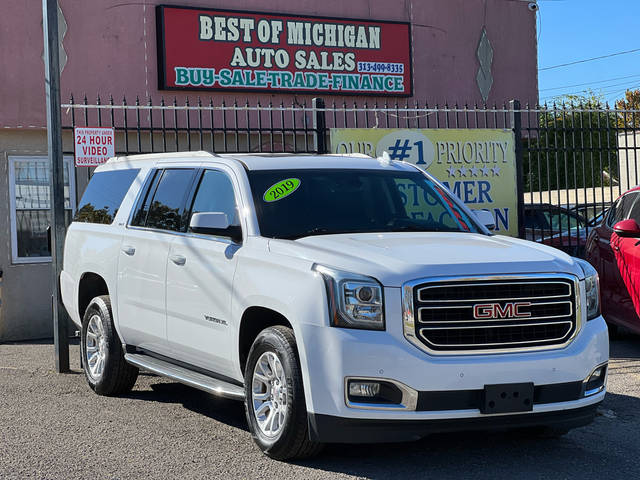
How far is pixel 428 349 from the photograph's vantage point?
5.37 m

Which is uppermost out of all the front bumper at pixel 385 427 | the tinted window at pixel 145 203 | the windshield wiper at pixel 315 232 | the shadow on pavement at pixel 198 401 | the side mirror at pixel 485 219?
the tinted window at pixel 145 203

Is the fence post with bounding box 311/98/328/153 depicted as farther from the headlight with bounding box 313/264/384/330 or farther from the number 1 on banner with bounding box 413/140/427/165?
the headlight with bounding box 313/264/384/330

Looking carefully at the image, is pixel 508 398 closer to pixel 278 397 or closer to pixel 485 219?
pixel 278 397

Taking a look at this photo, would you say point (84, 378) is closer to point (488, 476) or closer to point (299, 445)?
point (299, 445)

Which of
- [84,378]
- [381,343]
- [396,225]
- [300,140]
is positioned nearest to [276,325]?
[381,343]

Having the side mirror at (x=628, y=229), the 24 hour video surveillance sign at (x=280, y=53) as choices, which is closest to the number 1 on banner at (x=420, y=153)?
the 24 hour video surveillance sign at (x=280, y=53)

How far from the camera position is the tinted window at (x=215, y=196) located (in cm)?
675

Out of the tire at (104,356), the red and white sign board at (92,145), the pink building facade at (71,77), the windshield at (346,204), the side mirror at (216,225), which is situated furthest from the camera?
the pink building facade at (71,77)

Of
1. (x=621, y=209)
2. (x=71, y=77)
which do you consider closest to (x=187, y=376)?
(x=621, y=209)

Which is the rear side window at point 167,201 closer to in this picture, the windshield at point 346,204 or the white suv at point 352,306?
the white suv at point 352,306

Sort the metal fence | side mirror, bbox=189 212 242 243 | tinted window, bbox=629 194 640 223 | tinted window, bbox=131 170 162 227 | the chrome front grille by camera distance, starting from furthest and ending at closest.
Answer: the metal fence
tinted window, bbox=629 194 640 223
tinted window, bbox=131 170 162 227
side mirror, bbox=189 212 242 243
the chrome front grille

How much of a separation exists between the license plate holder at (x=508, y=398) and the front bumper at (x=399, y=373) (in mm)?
30

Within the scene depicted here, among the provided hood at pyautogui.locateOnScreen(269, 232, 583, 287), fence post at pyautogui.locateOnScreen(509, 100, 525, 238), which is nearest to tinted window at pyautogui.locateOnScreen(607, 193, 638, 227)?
fence post at pyautogui.locateOnScreen(509, 100, 525, 238)

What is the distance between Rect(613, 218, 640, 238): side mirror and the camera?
9.11 metres
